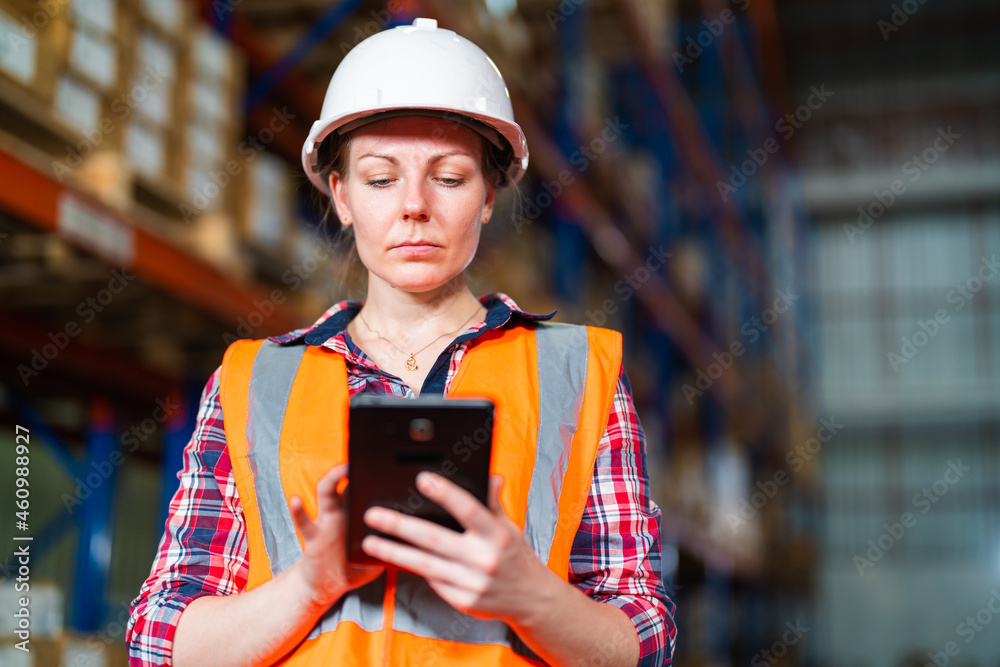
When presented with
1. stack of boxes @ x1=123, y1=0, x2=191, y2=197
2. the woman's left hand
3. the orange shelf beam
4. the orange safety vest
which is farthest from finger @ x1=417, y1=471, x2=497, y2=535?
stack of boxes @ x1=123, y1=0, x2=191, y2=197

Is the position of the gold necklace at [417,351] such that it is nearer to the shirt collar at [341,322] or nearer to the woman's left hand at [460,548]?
the shirt collar at [341,322]

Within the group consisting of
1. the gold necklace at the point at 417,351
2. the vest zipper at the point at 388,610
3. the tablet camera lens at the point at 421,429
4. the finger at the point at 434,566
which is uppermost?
the gold necklace at the point at 417,351

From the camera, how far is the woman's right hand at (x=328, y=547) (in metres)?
1.00

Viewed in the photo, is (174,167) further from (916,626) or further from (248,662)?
(916,626)

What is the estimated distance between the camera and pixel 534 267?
22.9 feet

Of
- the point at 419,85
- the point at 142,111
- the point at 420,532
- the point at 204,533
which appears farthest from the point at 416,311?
the point at 142,111

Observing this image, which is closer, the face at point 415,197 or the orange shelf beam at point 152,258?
the face at point 415,197

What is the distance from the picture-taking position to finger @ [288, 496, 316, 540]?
984 millimetres

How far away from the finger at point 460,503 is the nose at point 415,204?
46 cm

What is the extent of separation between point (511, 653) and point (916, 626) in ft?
55.3

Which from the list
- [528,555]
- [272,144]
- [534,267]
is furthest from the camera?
[534,267]

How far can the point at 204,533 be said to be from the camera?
132cm

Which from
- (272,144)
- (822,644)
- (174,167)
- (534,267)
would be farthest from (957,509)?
(174,167)

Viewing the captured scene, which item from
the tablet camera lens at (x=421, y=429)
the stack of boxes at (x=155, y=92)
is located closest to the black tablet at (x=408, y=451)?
the tablet camera lens at (x=421, y=429)
